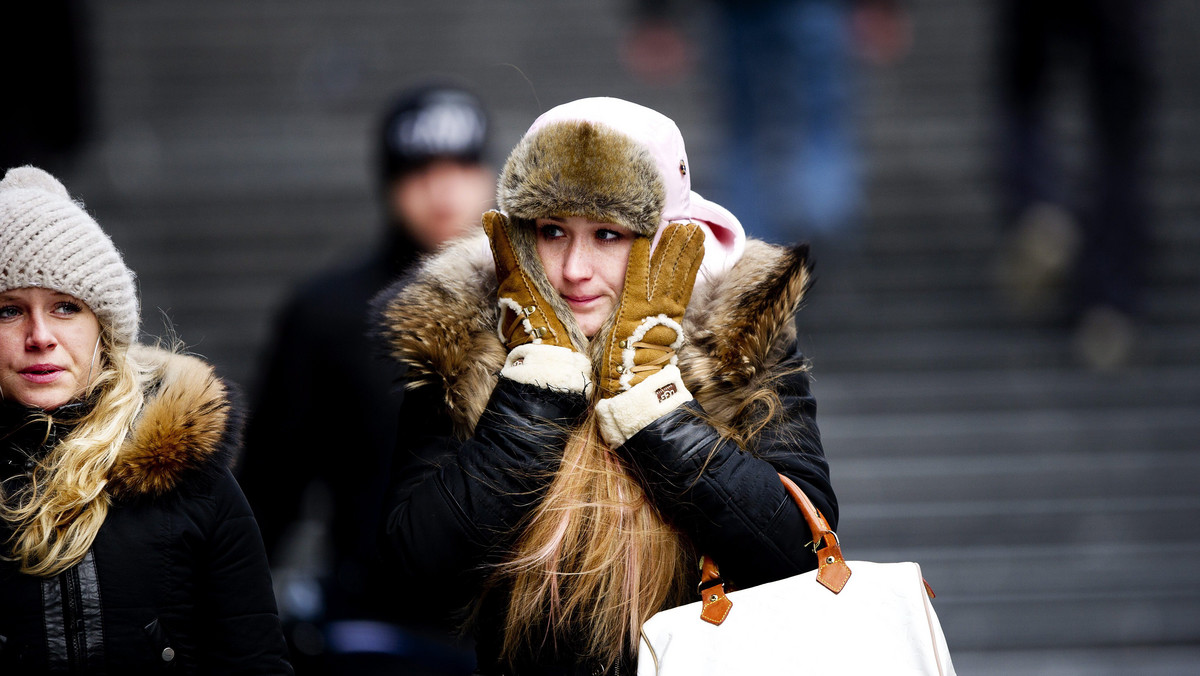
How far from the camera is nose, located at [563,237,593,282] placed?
2.53 meters

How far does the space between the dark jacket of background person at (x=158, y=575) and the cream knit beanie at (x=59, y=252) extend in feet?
0.60

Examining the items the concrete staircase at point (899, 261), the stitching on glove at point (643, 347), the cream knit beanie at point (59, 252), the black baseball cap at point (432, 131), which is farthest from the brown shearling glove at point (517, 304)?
the black baseball cap at point (432, 131)

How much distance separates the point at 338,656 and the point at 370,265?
121 cm

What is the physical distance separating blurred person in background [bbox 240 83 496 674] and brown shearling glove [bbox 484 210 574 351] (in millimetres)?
1105

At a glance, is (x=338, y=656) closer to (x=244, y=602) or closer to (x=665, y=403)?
(x=244, y=602)

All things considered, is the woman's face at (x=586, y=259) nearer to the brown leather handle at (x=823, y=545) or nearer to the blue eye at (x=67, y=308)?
→ the brown leather handle at (x=823, y=545)

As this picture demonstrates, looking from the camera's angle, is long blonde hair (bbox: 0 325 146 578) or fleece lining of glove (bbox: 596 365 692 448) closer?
long blonde hair (bbox: 0 325 146 578)

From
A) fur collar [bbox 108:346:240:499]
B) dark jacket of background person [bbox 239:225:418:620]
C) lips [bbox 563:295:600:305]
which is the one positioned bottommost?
dark jacket of background person [bbox 239:225:418:620]

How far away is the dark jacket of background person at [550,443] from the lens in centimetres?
241

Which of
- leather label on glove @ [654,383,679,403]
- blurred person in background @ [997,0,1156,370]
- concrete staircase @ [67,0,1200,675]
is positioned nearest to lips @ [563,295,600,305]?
leather label on glove @ [654,383,679,403]

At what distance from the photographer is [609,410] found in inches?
96.3

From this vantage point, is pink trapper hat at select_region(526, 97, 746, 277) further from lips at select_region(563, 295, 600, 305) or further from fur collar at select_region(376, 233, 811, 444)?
lips at select_region(563, 295, 600, 305)

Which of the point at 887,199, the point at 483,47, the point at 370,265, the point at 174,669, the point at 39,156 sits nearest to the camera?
the point at 174,669

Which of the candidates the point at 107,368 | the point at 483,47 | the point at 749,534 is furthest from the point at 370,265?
the point at 483,47
